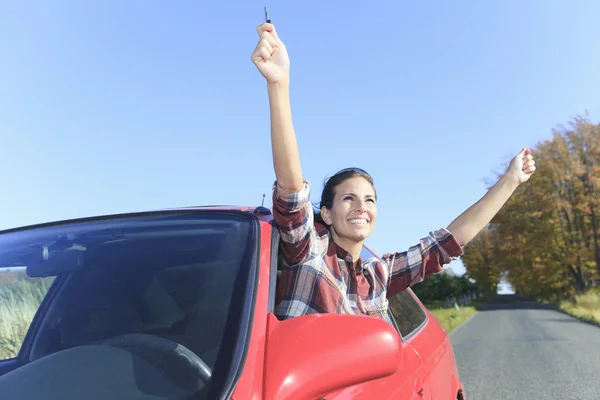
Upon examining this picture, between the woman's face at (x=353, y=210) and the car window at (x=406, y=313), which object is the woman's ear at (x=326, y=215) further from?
the car window at (x=406, y=313)

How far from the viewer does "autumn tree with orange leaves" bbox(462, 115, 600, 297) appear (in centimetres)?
4369

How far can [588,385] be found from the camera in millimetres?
7633

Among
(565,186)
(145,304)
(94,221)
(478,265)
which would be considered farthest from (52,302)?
(478,265)

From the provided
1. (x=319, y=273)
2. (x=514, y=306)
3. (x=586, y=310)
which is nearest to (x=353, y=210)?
(x=319, y=273)

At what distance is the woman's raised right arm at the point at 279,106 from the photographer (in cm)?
186

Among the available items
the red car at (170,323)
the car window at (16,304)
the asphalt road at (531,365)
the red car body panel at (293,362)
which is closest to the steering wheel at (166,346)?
the red car at (170,323)

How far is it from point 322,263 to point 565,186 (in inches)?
1869

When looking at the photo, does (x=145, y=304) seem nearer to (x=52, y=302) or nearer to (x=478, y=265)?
(x=52, y=302)

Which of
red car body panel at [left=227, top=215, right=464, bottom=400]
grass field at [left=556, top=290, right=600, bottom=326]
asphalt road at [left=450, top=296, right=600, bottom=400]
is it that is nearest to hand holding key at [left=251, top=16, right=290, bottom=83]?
red car body panel at [left=227, top=215, right=464, bottom=400]

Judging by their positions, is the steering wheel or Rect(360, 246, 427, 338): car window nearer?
the steering wheel

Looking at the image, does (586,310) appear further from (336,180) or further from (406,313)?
(336,180)

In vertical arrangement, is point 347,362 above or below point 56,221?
below

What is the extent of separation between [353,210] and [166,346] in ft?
3.67

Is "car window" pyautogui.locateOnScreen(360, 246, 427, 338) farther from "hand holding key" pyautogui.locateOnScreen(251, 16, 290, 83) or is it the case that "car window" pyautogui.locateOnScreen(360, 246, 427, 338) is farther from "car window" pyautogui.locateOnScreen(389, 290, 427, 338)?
"hand holding key" pyautogui.locateOnScreen(251, 16, 290, 83)
